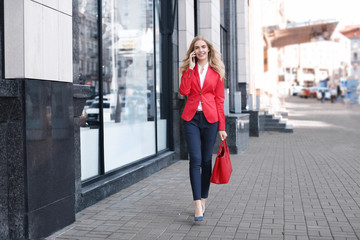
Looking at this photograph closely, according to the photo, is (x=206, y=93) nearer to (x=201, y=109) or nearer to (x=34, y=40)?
(x=201, y=109)

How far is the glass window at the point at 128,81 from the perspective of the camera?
24.3 feet

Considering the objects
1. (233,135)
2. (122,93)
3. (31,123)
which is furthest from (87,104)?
(233,135)

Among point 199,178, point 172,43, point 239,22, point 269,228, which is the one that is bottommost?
point 269,228

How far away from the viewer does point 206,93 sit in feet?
17.0

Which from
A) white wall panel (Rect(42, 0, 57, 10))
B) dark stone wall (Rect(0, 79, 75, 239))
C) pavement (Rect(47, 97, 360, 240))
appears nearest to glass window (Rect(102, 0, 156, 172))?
pavement (Rect(47, 97, 360, 240))

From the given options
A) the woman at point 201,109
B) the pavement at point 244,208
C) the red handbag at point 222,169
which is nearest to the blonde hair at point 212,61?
the woman at point 201,109

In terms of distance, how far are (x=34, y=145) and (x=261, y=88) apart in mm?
23438

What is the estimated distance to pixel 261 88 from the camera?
2703 centimetres

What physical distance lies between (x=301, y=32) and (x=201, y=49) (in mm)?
24785

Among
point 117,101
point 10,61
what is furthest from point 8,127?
point 117,101

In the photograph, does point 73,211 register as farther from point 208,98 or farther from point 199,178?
point 208,98

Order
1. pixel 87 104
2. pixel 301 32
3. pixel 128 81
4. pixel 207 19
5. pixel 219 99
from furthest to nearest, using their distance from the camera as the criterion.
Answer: pixel 301 32 → pixel 207 19 → pixel 128 81 → pixel 87 104 → pixel 219 99

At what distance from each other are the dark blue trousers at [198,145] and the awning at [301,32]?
23.3m

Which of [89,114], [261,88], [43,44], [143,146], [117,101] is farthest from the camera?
[261,88]
